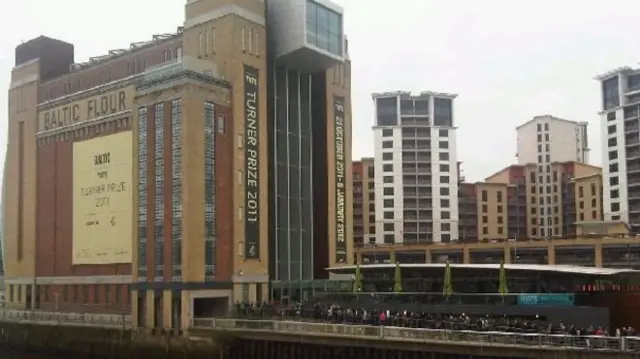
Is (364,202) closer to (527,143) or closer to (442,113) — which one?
(442,113)

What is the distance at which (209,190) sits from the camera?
A: 241 ft

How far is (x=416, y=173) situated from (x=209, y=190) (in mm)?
90470

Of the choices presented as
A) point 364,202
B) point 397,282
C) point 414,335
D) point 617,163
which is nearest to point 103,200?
point 397,282

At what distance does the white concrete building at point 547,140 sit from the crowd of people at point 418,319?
441 feet

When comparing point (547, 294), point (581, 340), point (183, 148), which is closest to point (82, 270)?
point (183, 148)

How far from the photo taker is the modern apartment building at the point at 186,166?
72625 millimetres

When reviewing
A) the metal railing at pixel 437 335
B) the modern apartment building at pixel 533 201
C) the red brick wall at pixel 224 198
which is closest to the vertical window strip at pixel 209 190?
the red brick wall at pixel 224 198

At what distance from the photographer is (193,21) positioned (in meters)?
80.5

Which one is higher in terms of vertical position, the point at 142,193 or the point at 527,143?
the point at 527,143

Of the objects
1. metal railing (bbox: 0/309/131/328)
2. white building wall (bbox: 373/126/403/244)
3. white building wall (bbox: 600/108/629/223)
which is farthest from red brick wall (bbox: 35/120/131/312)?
white building wall (bbox: 600/108/629/223)

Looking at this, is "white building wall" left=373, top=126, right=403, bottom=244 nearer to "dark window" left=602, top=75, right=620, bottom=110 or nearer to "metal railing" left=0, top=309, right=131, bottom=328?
"dark window" left=602, top=75, right=620, bottom=110

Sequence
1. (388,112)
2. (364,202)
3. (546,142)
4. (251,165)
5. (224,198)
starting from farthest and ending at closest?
(546,142), (364,202), (388,112), (251,165), (224,198)

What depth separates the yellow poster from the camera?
85.0 m

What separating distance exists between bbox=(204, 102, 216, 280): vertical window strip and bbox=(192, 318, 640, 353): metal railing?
→ 753 cm
